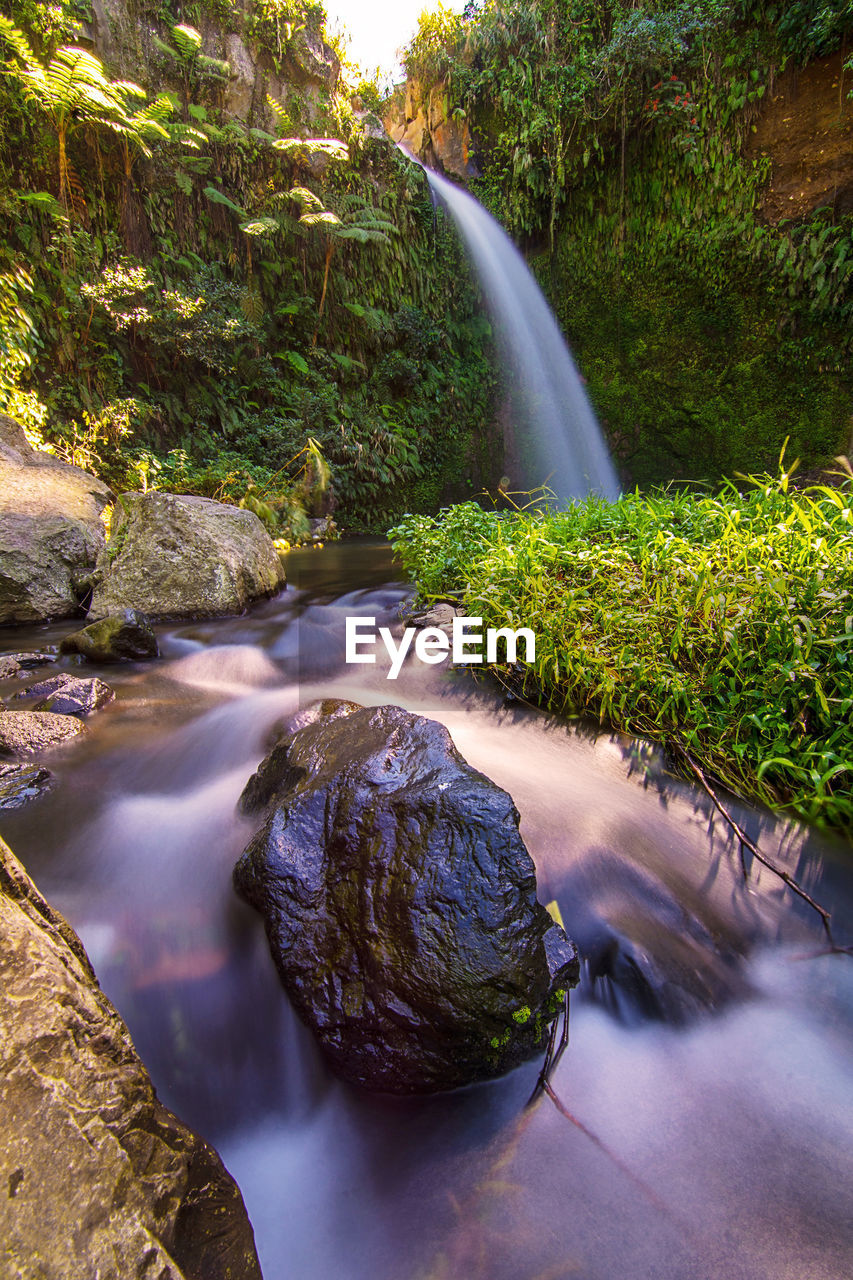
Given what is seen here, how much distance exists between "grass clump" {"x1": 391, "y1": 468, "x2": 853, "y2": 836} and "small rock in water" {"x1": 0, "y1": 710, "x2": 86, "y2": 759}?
7.36 ft

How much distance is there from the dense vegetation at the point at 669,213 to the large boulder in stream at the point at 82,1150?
35.7 ft

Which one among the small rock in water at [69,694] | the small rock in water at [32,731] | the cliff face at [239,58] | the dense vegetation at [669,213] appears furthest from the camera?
the cliff face at [239,58]

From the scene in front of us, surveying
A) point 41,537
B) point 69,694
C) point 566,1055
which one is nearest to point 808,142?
point 41,537

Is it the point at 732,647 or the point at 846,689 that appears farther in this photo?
the point at 732,647

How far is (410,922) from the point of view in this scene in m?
1.46

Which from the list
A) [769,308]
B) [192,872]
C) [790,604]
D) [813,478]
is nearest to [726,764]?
[790,604]

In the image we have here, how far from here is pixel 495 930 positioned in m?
1.46

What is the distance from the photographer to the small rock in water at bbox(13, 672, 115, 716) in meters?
2.97

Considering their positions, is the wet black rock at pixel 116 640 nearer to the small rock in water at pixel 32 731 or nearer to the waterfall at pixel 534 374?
the small rock in water at pixel 32 731

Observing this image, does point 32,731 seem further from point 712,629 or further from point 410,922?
point 712,629

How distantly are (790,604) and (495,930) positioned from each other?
2.11 m

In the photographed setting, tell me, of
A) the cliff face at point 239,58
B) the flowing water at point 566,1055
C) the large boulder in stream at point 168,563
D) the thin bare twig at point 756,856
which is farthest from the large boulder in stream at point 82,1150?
the cliff face at point 239,58

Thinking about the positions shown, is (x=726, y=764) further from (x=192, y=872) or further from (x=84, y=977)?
(x=84, y=977)

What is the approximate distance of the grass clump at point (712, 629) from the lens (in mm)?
2404
